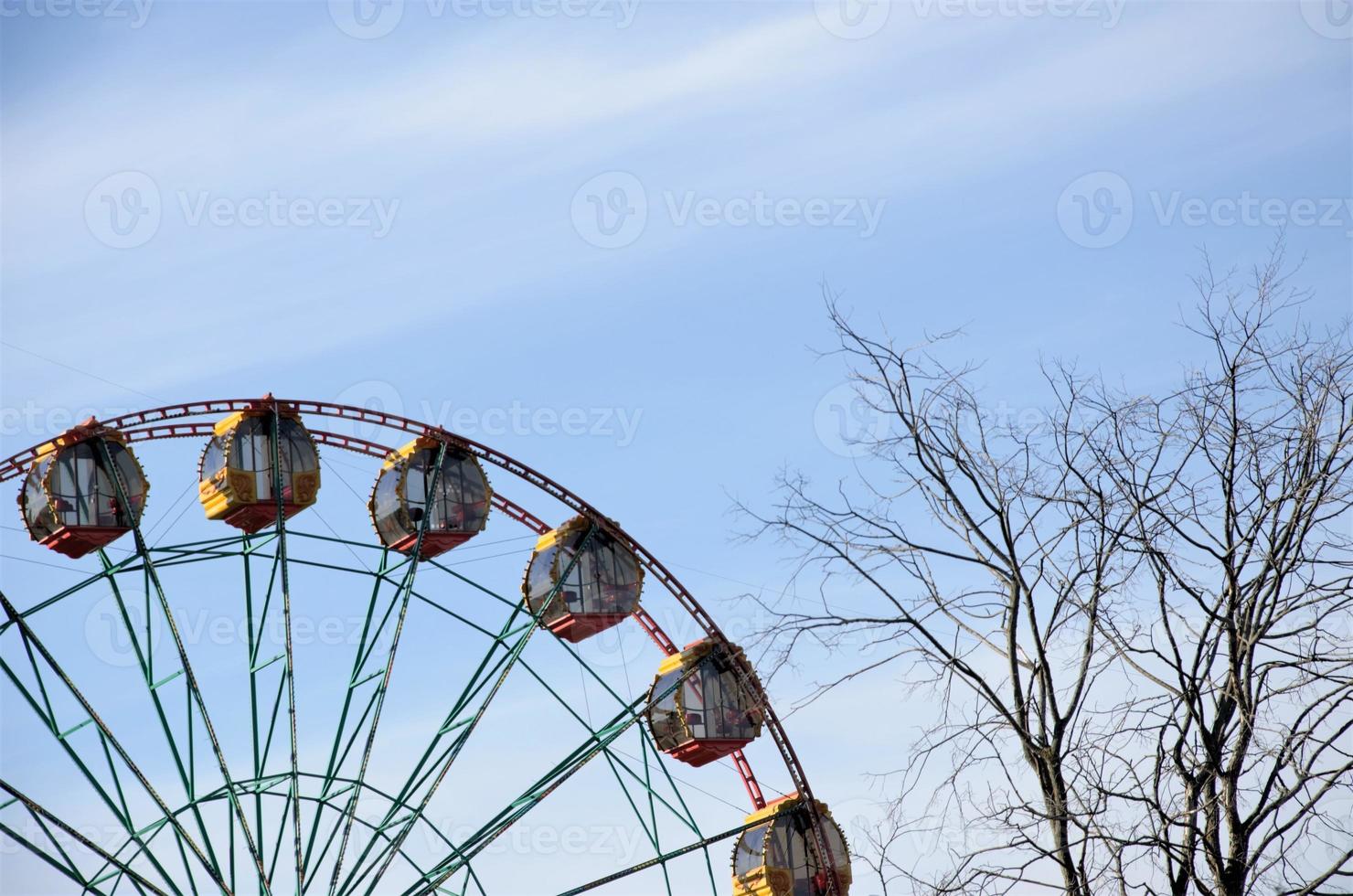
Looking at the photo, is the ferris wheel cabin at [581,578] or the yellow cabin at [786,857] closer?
A: the yellow cabin at [786,857]

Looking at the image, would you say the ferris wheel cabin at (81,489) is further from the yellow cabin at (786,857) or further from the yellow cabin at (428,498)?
the yellow cabin at (786,857)

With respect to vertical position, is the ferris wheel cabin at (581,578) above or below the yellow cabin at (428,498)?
below

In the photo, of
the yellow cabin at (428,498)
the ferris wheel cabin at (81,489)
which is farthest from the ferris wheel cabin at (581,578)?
the ferris wheel cabin at (81,489)

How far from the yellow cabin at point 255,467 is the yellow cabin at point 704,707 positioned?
586 centimetres

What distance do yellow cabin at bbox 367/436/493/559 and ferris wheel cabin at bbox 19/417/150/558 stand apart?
11.2ft

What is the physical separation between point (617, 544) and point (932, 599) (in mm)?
11392

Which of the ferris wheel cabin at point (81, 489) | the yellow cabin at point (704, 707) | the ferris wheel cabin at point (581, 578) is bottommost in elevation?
the yellow cabin at point (704, 707)

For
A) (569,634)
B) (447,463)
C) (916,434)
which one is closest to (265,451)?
(447,463)

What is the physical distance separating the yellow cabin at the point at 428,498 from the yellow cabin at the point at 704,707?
11.9 ft

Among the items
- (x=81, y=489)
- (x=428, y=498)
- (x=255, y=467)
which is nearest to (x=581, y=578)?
(x=428, y=498)

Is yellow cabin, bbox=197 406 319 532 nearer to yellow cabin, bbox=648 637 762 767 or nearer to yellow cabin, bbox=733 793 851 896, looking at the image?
yellow cabin, bbox=648 637 762 767

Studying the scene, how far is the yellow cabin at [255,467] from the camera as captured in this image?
24469mm

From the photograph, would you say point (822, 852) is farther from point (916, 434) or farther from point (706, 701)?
point (916, 434)

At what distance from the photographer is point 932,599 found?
14977 mm
